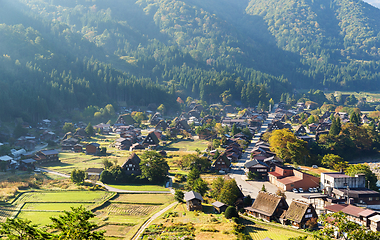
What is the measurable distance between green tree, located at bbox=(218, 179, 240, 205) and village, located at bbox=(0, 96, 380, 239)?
31 centimetres

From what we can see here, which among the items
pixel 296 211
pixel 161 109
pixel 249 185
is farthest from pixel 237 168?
pixel 161 109

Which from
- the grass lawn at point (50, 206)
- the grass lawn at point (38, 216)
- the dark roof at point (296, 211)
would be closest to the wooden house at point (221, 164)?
the dark roof at point (296, 211)

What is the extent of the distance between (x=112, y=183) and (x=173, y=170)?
12240mm

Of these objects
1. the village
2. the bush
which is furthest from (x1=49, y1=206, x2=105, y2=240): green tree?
the village

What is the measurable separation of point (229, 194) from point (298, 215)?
349 inches

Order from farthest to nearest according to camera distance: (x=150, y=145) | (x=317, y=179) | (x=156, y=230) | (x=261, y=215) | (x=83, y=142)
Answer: (x=83, y=142) → (x=150, y=145) → (x=317, y=179) → (x=261, y=215) → (x=156, y=230)

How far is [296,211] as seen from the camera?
1346 inches

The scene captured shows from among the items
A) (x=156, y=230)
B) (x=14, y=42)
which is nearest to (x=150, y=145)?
(x=156, y=230)

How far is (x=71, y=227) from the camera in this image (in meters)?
16.8

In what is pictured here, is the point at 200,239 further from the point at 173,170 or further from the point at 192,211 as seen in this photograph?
the point at 173,170

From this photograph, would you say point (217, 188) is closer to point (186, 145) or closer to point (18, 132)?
point (186, 145)

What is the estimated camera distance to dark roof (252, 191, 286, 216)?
118 ft

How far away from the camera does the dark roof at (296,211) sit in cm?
3344

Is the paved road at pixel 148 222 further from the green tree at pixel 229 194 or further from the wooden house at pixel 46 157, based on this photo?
the wooden house at pixel 46 157
